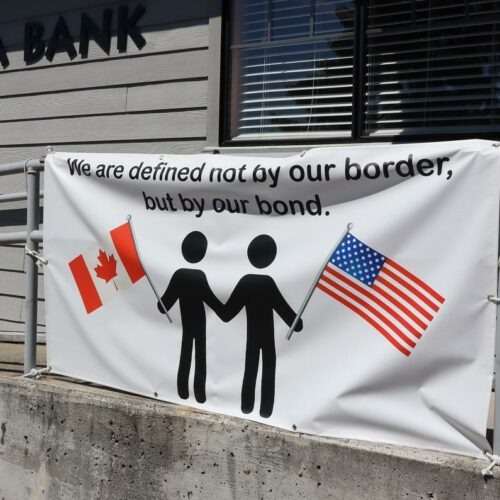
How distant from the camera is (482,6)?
16.0 ft

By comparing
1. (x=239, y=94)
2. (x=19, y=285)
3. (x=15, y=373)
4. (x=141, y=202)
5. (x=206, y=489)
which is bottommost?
(x=206, y=489)

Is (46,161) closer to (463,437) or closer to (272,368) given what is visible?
(272,368)

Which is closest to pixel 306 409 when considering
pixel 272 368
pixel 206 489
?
pixel 272 368

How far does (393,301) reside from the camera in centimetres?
305

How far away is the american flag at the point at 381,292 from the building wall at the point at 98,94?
2824 millimetres

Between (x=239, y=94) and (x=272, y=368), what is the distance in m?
3.04

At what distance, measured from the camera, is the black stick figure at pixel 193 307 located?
140 inches

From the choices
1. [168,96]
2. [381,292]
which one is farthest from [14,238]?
[381,292]

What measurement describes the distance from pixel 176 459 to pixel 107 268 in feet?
3.57

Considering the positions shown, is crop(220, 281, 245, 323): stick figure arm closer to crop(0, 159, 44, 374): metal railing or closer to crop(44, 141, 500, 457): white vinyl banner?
crop(44, 141, 500, 457): white vinyl banner

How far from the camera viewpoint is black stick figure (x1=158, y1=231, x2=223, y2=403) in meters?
3.57

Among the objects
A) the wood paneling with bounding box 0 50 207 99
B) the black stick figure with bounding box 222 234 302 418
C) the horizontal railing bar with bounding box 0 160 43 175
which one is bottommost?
the black stick figure with bounding box 222 234 302 418

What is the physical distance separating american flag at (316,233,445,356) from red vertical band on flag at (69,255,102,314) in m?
1.36

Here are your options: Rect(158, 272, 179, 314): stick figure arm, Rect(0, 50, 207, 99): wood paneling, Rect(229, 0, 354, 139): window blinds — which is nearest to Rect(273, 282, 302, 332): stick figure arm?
Rect(158, 272, 179, 314): stick figure arm
